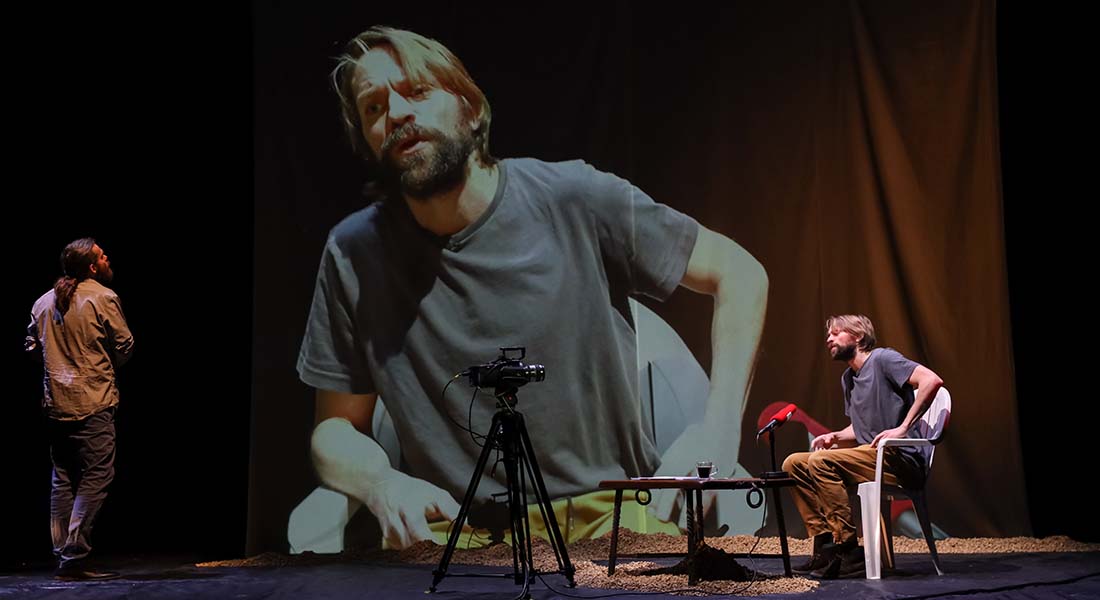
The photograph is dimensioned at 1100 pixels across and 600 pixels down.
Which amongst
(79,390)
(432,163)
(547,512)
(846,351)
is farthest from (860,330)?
(79,390)

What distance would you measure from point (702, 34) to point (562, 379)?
2.00 m

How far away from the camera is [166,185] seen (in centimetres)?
575

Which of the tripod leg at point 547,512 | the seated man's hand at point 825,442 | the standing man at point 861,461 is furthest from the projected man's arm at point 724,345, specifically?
the tripod leg at point 547,512

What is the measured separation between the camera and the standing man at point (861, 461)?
373 cm

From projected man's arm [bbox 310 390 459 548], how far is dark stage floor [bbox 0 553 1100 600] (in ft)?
1.72

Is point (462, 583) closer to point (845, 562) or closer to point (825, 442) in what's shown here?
point (845, 562)

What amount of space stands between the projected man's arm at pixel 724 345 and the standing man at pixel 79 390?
104 inches

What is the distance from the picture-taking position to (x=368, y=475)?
522 cm

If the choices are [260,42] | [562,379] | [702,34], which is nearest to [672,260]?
[562,379]

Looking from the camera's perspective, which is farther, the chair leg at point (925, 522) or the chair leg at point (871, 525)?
the chair leg at point (925, 522)

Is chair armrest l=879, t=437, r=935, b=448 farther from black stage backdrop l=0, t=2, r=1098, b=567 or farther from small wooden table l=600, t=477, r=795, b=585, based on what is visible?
black stage backdrop l=0, t=2, r=1098, b=567

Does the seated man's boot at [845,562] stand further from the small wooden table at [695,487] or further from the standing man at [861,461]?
the small wooden table at [695,487]

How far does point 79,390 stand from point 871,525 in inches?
129

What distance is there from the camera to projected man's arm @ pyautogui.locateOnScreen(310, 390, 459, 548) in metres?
5.14
